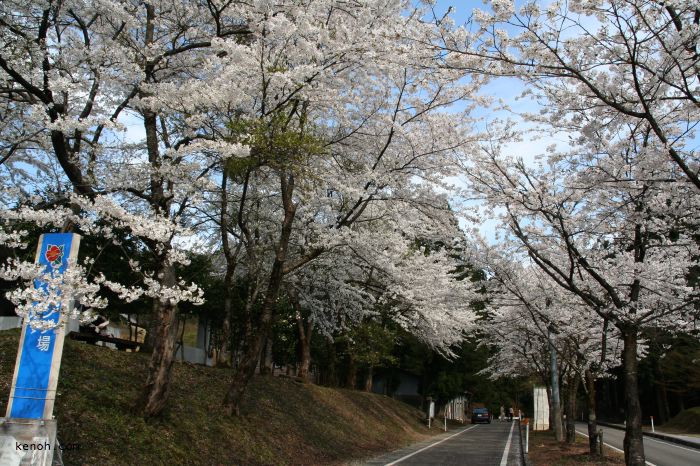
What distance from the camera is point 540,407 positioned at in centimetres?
3331

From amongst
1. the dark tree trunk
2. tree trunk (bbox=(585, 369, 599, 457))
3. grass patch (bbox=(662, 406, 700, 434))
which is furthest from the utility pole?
the dark tree trunk

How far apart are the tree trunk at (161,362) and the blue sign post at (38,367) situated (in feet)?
10.2

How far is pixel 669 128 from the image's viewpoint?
29.2 ft

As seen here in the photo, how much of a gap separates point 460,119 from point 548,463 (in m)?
9.41

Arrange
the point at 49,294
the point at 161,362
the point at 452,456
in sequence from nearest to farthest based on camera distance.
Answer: the point at 49,294, the point at 161,362, the point at 452,456

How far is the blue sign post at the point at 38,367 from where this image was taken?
6.59m

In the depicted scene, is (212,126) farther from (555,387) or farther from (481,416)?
(481,416)

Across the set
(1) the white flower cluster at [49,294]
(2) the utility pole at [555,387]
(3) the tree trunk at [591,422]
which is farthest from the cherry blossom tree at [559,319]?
(1) the white flower cluster at [49,294]

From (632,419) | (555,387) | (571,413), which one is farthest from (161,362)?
(571,413)

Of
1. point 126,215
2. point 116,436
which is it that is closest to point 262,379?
point 116,436

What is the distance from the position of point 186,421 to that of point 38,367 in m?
4.82

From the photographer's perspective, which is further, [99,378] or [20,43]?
[99,378]

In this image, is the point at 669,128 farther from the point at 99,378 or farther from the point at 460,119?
the point at 99,378

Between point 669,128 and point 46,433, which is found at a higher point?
point 669,128
